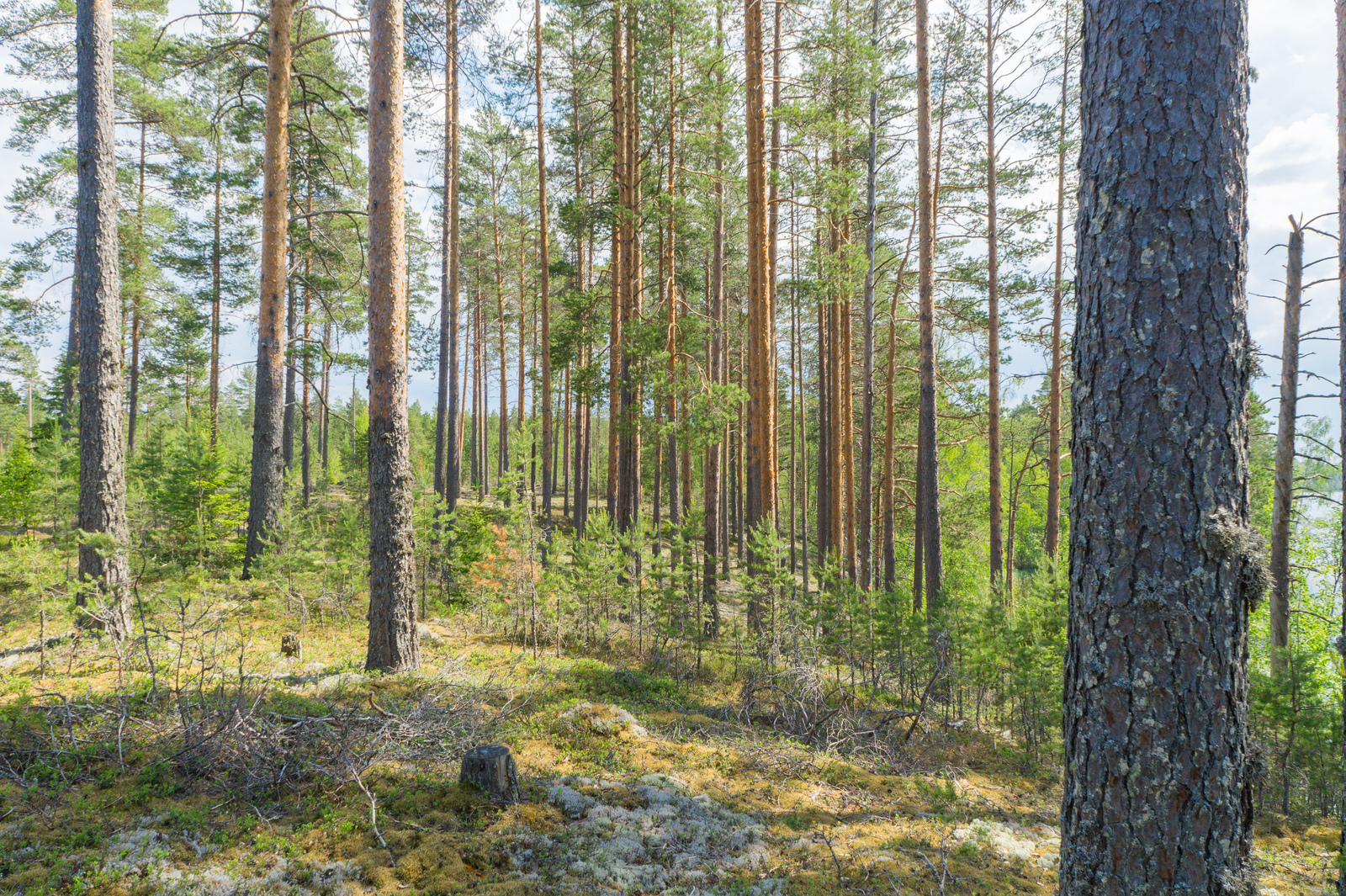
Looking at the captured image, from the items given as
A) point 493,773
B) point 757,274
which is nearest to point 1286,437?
point 757,274

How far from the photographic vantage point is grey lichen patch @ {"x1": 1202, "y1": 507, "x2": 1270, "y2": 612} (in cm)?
187

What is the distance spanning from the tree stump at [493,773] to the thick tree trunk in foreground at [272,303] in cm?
708

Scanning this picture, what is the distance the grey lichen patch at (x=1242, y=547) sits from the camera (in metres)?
1.87

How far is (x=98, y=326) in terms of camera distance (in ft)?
20.5

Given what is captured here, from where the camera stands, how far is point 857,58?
28.7 feet

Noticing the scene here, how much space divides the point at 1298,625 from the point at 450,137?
20.5 meters

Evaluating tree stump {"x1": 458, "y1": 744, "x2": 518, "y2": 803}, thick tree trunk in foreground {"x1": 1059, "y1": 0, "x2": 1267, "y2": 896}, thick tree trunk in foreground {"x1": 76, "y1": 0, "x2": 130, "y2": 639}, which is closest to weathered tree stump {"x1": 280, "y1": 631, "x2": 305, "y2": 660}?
thick tree trunk in foreground {"x1": 76, "y1": 0, "x2": 130, "y2": 639}

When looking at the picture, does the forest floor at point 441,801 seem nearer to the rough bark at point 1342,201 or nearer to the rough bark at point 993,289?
the rough bark at point 1342,201

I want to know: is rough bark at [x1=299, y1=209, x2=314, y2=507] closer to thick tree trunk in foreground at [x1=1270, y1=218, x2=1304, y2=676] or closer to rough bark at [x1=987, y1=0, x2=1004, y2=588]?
rough bark at [x1=987, y1=0, x2=1004, y2=588]

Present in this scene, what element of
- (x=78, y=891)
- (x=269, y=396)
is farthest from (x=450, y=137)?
(x=78, y=891)

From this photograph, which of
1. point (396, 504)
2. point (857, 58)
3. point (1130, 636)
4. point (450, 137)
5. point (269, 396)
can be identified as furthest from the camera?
point (450, 137)

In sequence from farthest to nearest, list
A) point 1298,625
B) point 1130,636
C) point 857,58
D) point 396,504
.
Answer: point 1298,625 < point 857,58 < point 396,504 < point 1130,636

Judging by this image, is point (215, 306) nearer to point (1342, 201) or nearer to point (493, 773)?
point (493, 773)

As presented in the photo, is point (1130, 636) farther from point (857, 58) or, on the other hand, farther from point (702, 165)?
point (702, 165)
